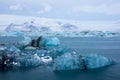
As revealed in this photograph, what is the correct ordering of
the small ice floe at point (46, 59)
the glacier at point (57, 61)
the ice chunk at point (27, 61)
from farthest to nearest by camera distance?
1. the small ice floe at point (46, 59)
2. the ice chunk at point (27, 61)
3. the glacier at point (57, 61)

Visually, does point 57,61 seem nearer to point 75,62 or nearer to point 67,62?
point 67,62

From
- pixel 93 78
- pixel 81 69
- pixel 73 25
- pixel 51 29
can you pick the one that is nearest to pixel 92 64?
pixel 81 69

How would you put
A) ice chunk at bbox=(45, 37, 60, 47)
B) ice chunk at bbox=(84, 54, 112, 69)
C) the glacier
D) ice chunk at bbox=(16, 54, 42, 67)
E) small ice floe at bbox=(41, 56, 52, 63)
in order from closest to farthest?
1. the glacier
2. ice chunk at bbox=(84, 54, 112, 69)
3. ice chunk at bbox=(16, 54, 42, 67)
4. small ice floe at bbox=(41, 56, 52, 63)
5. ice chunk at bbox=(45, 37, 60, 47)

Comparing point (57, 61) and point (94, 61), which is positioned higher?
point (57, 61)

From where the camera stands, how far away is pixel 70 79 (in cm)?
1338

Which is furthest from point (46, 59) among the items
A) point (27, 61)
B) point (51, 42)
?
point (51, 42)

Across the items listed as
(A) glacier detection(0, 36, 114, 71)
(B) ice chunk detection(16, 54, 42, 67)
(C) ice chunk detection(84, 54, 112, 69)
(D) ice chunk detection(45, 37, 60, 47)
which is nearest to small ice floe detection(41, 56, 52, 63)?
(A) glacier detection(0, 36, 114, 71)

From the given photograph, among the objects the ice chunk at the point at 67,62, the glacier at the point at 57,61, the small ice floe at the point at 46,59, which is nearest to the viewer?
the ice chunk at the point at 67,62

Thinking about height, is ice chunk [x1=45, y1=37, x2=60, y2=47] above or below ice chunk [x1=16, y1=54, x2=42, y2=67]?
above

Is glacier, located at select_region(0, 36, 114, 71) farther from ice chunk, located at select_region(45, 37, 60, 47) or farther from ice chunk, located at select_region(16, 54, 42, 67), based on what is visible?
ice chunk, located at select_region(45, 37, 60, 47)

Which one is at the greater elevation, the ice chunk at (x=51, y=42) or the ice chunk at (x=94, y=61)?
the ice chunk at (x=51, y=42)

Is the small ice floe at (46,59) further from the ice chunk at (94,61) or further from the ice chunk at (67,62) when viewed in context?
the ice chunk at (94,61)

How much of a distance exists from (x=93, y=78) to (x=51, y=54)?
5.50 meters

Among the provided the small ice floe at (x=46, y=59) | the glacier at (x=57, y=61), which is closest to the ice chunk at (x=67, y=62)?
the glacier at (x=57, y=61)
